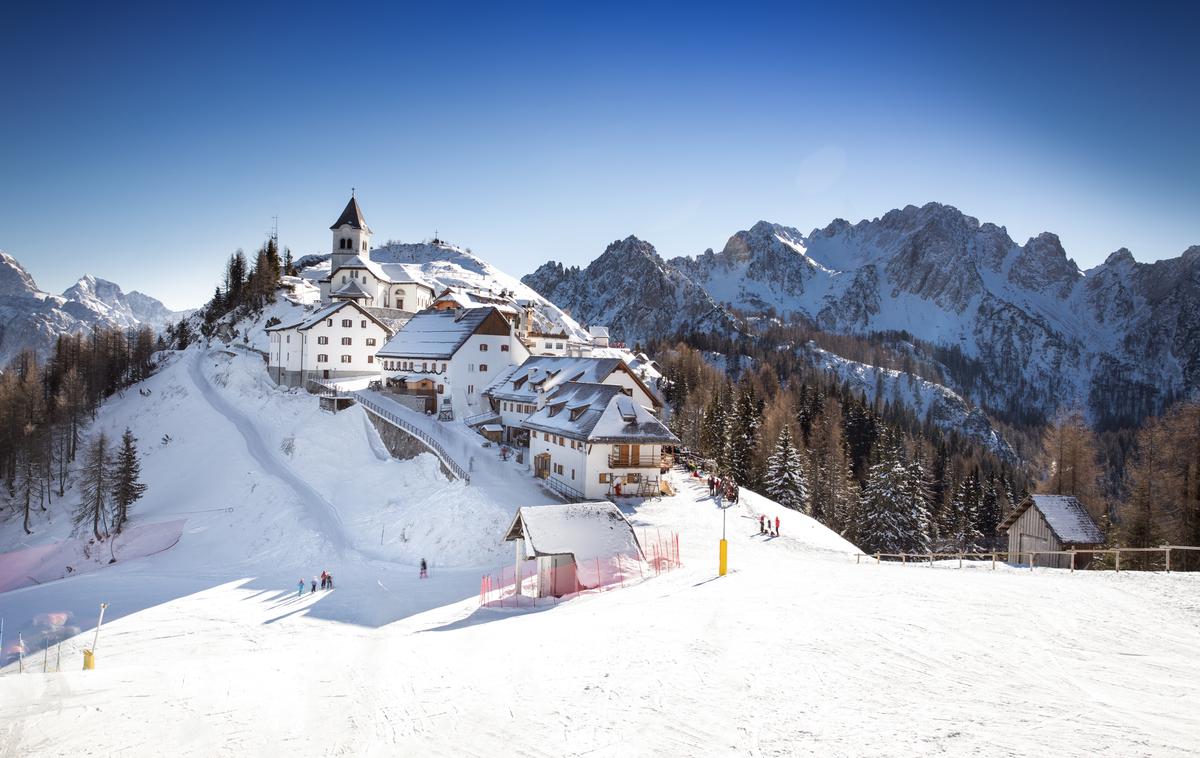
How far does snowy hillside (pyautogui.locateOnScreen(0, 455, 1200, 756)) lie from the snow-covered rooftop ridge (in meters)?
16.7

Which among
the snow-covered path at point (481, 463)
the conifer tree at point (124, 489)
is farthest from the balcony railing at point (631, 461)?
the conifer tree at point (124, 489)

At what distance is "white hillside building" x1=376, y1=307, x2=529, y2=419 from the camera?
188ft

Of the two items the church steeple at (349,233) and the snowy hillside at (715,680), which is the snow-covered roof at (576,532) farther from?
the church steeple at (349,233)

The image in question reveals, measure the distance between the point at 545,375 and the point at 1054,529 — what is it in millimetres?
36423

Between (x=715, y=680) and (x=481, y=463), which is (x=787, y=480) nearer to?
(x=481, y=463)

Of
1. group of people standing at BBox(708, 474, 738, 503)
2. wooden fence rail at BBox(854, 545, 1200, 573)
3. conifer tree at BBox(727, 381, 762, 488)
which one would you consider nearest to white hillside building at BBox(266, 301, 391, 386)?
conifer tree at BBox(727, 381, 762, 488)

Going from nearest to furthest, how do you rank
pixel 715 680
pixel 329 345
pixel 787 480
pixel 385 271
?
pixel 715 680 < pixel 787 480 < pixel 329 345 < pixel 385 271

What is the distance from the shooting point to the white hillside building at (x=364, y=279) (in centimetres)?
8843

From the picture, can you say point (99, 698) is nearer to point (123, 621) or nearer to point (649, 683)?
point (649, 683)

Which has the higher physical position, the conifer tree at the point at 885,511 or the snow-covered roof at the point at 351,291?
the snow-covered roof at the point at 351,291

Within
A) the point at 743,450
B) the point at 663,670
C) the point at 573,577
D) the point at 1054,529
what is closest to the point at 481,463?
the point at 573,577

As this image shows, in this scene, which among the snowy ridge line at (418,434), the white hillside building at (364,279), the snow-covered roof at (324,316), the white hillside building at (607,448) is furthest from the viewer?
the white hillside building at (364,279)

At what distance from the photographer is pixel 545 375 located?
2082 inches

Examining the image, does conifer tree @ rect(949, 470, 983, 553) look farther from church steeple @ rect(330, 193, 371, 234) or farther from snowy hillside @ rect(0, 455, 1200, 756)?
church steeple @ rect(330, 193, 371, 234)
